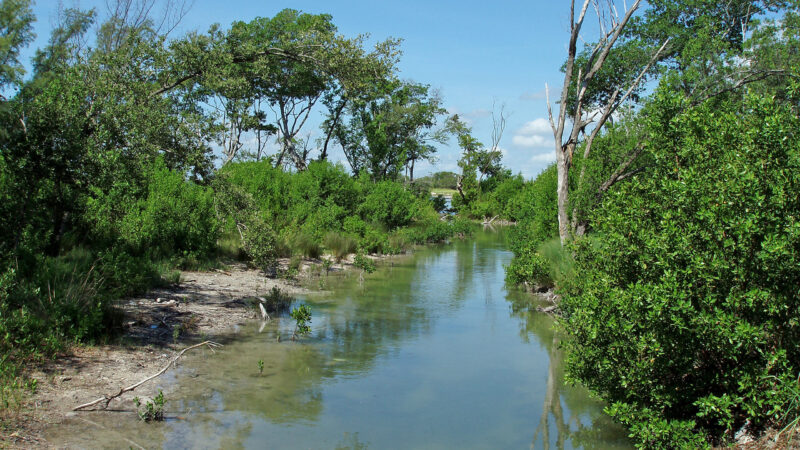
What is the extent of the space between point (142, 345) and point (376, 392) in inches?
132

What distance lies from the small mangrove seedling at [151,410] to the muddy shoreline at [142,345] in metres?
0.15

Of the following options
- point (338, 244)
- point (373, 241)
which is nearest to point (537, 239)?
point (338, 244)

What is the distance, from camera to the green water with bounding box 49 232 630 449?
21.9 feet

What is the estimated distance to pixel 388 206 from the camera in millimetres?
27828

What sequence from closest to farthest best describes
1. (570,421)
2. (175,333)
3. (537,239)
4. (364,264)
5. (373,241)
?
1. (570,421)
2. (175,333)
3. (537,239)
4. (364,264)
5. (373,241)

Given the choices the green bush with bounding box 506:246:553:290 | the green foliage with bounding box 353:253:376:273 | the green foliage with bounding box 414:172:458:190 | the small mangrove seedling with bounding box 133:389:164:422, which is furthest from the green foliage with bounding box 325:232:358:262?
the green foliage with bounding box 414:172:458:190

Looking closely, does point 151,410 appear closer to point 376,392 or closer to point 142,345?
point 142,345

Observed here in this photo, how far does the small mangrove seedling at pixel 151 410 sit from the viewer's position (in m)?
6.45

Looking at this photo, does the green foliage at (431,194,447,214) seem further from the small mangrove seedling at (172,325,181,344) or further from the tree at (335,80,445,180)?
the small mangrove seedling at (172,325,181,344)

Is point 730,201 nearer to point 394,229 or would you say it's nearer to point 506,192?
Result: point 394,229

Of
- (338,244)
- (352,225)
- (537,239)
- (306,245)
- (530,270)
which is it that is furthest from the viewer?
(352,225)

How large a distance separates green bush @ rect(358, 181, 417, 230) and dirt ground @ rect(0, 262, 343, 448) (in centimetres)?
1184

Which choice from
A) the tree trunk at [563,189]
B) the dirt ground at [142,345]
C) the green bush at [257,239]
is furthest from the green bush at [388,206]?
the dirt ground at [142,345]

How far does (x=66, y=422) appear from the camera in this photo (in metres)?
6.00
